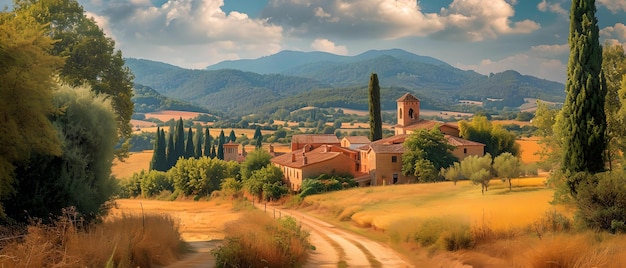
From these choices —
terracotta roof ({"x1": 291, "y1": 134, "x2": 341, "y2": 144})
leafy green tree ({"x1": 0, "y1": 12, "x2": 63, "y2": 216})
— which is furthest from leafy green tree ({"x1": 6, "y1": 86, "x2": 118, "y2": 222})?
terracotta roof ({"x1": 291, "y1": 134, "x2": 341, "y2": 144})

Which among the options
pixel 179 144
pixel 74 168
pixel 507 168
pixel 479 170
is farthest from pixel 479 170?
pixel 179 144

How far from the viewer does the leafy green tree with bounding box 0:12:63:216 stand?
15484 millimetres

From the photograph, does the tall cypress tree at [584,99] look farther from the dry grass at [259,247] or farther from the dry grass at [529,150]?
the dry grass at [529,150]

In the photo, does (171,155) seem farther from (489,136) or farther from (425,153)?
(489,136)

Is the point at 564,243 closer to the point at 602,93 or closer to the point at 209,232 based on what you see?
the point at 602,93

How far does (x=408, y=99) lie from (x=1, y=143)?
310ft

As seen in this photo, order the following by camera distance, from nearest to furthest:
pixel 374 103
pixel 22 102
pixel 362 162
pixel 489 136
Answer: pixel 22 102, pixel 362 162, pixel 374 103, pixel 489 136

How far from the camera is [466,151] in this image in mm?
77125

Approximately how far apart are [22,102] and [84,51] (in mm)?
15063

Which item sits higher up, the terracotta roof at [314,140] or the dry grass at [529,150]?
the terracotta roof at [314,140]

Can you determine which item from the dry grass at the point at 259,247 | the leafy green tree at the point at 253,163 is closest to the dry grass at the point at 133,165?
the leafy green tree at the point at 253,163

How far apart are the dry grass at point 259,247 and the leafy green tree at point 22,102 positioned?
573 centimetres

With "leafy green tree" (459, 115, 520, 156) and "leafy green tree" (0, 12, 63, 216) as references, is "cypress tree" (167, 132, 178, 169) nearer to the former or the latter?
"leafy green tree" (459, 115, 520, 156)

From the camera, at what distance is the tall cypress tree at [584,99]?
90.9 feet
